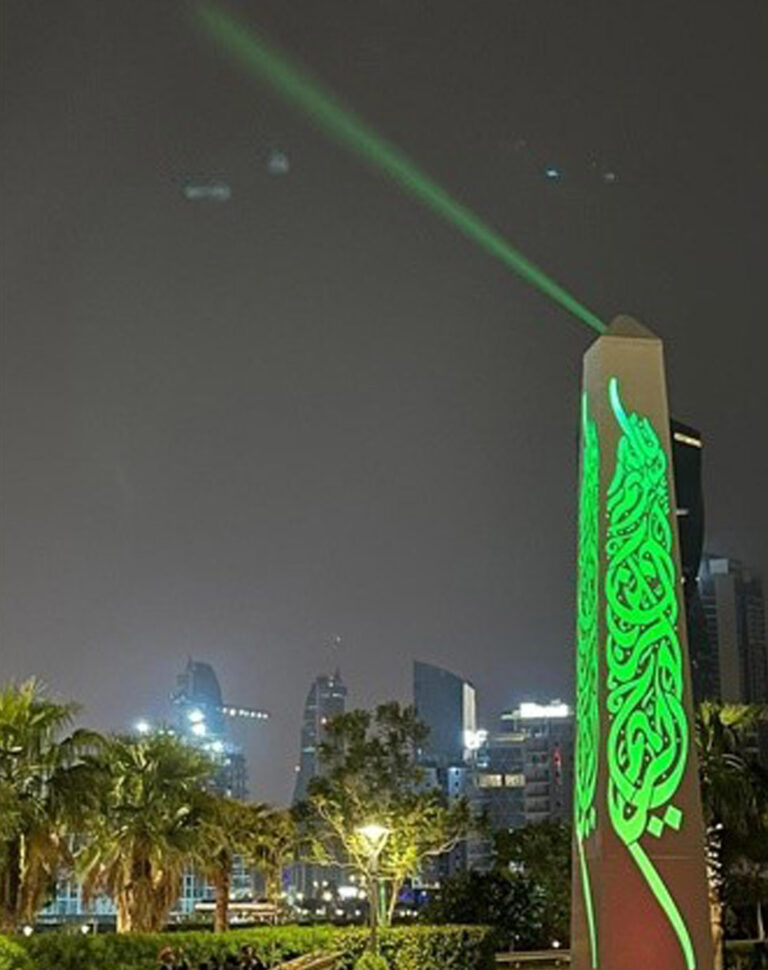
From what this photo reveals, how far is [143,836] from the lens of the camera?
24422mm

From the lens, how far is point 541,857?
37594mm

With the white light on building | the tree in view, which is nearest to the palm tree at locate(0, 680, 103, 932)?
the tree

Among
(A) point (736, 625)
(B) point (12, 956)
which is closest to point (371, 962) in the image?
(B) point (12, 956)

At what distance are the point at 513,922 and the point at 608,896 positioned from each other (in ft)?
64.6

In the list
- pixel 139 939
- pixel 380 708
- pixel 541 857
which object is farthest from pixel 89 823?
pixel 541 857

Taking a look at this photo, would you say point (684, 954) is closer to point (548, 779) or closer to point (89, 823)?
point (89, 823)

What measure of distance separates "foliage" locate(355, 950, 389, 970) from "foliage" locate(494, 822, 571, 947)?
32.0 feet

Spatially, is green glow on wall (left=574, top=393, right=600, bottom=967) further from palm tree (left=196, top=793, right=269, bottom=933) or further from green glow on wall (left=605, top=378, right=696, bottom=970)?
palm tree (left=196, top=793, right=269, bottom=933)

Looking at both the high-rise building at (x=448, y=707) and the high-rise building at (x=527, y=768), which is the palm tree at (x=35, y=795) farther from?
the high-rise building at (x=448, y=707)

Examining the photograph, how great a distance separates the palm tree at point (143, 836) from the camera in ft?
79.9

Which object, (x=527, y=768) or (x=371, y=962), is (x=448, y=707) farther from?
(x=371, y=962)

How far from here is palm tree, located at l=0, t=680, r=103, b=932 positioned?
802 inches

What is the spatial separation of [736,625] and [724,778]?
113959 mm

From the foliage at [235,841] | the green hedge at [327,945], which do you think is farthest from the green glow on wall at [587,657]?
the foliage at [235,841]
